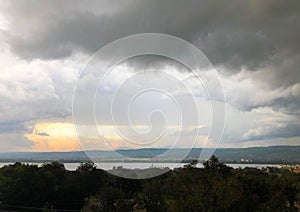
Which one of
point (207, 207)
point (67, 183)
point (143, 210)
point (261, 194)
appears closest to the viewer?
point (207, 207)

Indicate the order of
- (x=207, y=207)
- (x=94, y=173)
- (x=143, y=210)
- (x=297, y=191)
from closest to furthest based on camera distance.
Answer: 1. (x=207, y=207)
2. (x=143, y=210)
3. (x=297, y=191)
4. (x=94, y=173)

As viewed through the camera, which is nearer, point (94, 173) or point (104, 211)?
point (104, 211)

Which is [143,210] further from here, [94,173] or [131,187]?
[94,173]

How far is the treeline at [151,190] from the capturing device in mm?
25219

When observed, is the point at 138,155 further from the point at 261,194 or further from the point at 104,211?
the point at 261,194

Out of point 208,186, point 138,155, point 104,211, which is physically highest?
point 138,155

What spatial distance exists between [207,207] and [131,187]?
64.1ft

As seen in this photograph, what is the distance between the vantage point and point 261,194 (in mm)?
34156

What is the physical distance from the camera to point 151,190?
29578 mm

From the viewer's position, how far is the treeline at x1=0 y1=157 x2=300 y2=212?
82.7 ft

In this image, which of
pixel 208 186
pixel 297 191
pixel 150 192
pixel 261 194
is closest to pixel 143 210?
pixel 150 192

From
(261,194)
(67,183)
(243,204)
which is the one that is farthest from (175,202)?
(67,183)

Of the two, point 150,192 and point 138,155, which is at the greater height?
point 138,155

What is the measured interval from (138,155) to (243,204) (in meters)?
12.2
